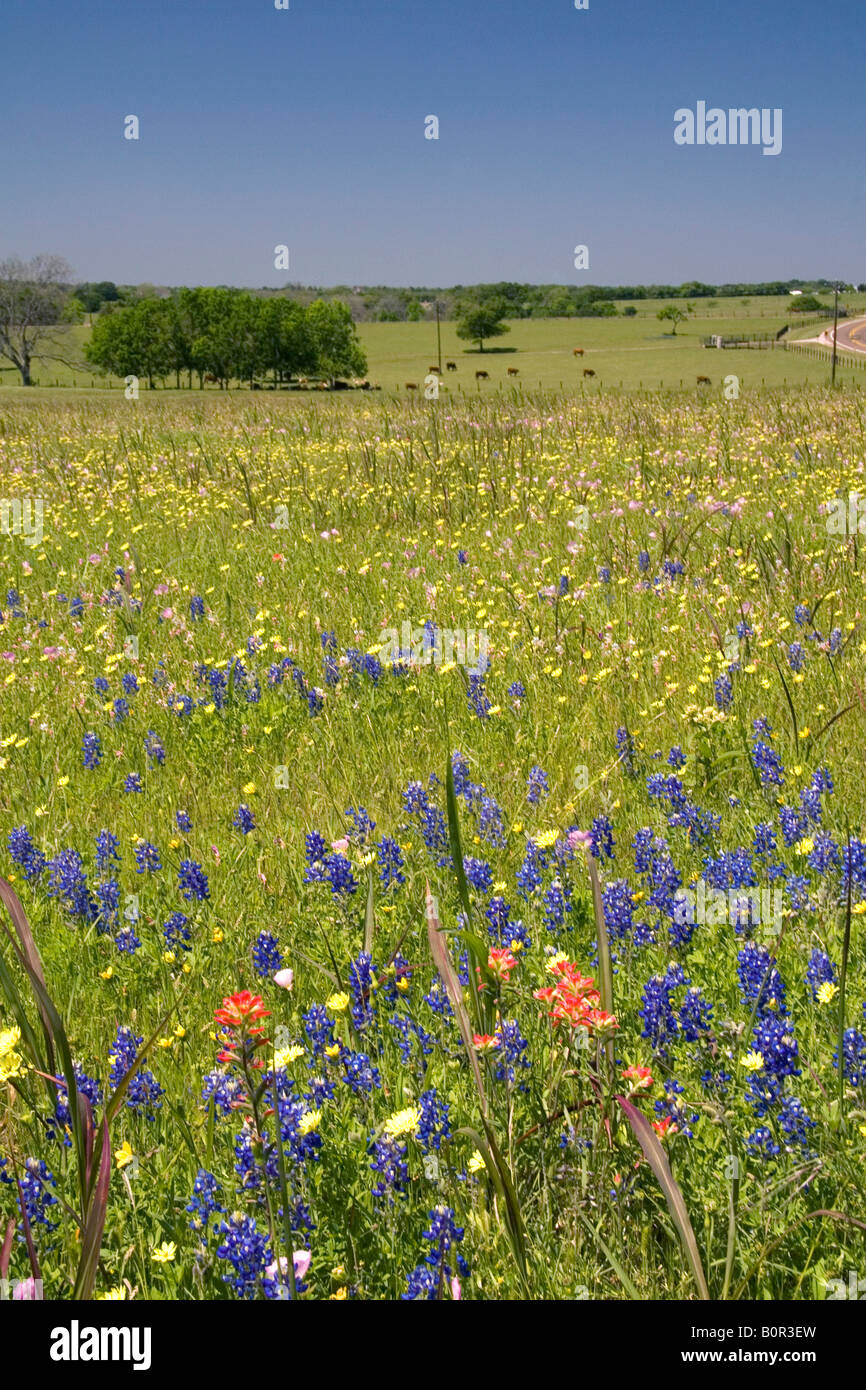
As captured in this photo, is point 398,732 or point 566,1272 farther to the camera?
point 398,732

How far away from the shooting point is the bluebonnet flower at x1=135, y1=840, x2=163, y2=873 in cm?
345

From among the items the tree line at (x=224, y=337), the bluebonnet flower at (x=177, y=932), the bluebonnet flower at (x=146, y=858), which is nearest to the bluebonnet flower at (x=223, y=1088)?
the bluebonnet flower at (x=177, y=932)

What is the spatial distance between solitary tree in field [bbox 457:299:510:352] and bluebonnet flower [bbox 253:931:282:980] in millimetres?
102479

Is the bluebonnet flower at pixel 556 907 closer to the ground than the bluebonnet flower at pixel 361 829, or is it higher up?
closer to the ground

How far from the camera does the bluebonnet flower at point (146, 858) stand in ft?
11.3

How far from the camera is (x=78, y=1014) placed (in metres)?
2.96

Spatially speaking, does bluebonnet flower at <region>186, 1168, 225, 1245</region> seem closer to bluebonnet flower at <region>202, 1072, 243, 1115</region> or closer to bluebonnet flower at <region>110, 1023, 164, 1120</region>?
bluebonnet flower at <region>202, 1072, 243, 1115</region>

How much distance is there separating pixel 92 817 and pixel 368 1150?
241cm

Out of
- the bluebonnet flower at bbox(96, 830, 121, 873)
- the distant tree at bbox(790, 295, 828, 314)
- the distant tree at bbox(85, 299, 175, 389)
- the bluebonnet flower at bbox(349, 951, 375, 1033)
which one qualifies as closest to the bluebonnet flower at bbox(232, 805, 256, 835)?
the bluebonnet flower at bbox(96, 830, 121, 873)

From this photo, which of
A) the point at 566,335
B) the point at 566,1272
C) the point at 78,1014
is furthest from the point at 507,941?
the point at 566,335

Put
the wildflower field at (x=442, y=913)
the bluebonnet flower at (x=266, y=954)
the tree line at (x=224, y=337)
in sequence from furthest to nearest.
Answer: the tree line at (x=224, y=337) < the bluebonnet flower at (x=266, y=954) < the wildflower field at (x=442, y=913)

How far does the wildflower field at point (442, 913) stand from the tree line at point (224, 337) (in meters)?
88.7

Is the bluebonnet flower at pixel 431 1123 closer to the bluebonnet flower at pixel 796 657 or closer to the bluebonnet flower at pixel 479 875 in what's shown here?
the bluebonnet flower at pixel 479 875
